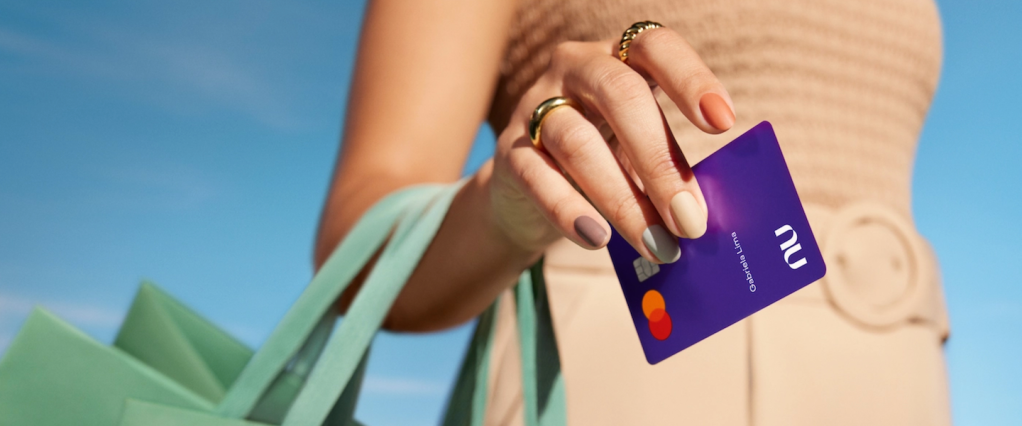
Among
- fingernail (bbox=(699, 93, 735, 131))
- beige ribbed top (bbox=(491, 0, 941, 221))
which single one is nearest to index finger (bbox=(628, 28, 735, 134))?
fingernail (bbox=(699, 93, 735, 131))

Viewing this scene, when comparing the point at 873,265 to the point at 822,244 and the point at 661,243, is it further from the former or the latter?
the point at 661,243

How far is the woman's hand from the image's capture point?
368 millimetres

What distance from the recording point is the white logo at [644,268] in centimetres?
43

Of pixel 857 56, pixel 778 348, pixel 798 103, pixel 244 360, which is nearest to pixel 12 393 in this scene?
pixel 244 360

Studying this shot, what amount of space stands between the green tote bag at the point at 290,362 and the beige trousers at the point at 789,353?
4 cm

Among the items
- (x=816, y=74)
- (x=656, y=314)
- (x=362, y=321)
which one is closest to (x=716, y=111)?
(x=656, y=314)

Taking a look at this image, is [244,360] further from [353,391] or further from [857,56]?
[857,56]

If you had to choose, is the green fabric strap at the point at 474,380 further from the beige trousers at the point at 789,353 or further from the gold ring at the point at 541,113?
the gold ring at the point at 541,113

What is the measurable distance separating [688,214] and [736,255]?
0.14 feet

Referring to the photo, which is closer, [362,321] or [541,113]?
[541,113]

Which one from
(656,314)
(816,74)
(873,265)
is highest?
(656,314)

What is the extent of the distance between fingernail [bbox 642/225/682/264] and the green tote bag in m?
0.21

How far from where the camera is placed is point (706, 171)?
39 cm

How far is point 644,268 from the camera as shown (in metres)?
0.44
